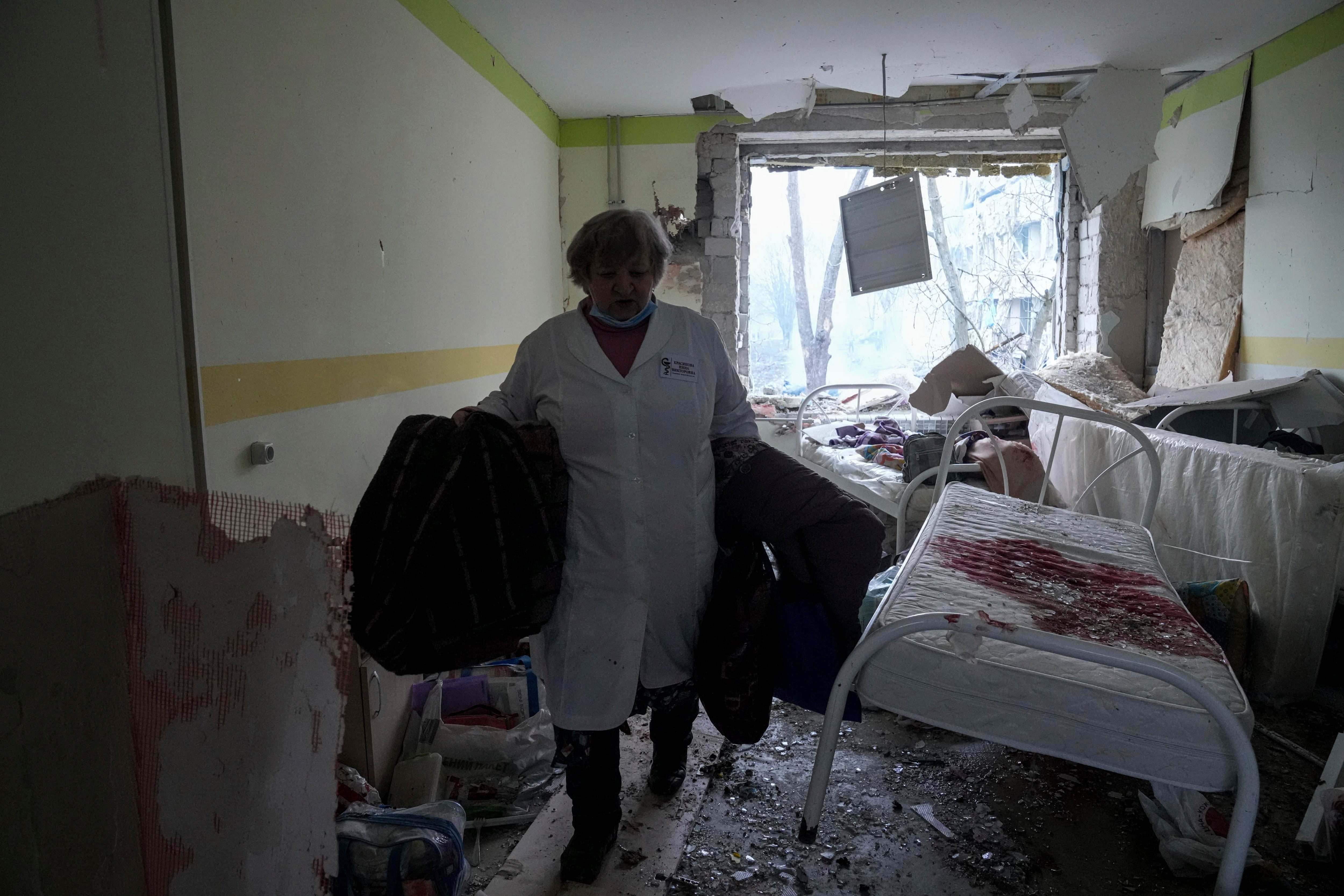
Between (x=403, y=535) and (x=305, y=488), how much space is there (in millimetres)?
958

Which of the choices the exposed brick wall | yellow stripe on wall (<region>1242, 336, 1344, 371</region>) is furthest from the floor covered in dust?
the exposed brick wall

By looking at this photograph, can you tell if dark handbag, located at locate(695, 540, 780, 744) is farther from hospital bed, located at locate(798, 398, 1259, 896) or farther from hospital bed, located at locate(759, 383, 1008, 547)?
hospital bed, located at locate(759, 383, 1008, 547)

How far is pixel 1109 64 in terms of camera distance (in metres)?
4.33

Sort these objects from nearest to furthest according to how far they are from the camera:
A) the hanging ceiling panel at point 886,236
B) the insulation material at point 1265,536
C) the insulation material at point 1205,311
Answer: the insulation material at point 1265,536, the insulation material at point 1205,311, the hanging ceiling panel at point 886,236

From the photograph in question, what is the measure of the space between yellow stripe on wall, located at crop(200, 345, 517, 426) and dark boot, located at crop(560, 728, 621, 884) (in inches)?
45.8

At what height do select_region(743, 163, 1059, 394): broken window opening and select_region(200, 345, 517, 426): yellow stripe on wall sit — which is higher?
select_region(743, 163, 1059, 394): broken window opening

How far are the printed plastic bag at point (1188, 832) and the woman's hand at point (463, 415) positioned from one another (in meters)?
1.77

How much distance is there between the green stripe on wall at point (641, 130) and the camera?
4.98 metres

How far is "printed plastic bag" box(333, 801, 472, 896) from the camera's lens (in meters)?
1.58

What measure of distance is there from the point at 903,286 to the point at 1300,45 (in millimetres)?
2429

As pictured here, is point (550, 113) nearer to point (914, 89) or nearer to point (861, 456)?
point (914, 89)

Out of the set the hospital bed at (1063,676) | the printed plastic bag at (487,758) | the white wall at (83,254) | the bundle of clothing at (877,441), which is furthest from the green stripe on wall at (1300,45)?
the white wall at (83,254)

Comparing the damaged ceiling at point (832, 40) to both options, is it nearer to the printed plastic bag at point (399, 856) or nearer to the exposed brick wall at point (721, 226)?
the exposed brick wall at point (721, 226)

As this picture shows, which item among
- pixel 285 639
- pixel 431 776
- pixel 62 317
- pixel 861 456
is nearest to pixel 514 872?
pixel 431 776
